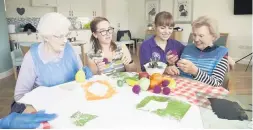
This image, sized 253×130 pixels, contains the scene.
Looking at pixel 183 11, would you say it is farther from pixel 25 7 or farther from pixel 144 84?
pixel 144 84

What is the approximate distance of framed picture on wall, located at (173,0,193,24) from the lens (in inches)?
210

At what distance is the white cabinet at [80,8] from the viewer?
234 inches

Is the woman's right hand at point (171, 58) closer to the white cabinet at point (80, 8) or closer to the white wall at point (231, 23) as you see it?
the white wall at point (231, 23)

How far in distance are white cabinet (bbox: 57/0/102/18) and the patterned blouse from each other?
14.7 ft

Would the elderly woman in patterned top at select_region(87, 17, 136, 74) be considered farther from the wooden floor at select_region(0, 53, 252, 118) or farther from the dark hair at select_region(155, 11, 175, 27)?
the wooden floor at select_region(0, 53, 252, 118)

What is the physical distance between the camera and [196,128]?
→ 2.70 ft

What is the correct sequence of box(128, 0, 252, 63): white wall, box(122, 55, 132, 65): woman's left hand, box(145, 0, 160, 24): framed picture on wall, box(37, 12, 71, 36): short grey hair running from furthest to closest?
box(145, 0, 160, 24): framed picture on wall → box(128, 0, 252, 63): white wall → box(122, 55, 132, 65): woman's left hand → box(37, 12, 71, 36): short grey hair

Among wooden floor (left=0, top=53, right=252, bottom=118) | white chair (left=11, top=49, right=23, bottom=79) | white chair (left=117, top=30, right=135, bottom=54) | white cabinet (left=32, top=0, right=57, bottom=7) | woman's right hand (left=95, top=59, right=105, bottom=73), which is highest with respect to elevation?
white cabinet (left=32, top=0, right=57, bottom=7)

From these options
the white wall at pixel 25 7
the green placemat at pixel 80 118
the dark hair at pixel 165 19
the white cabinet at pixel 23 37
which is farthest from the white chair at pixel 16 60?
the green placemat at pixel 80 118

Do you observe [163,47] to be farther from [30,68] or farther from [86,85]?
[30,68]

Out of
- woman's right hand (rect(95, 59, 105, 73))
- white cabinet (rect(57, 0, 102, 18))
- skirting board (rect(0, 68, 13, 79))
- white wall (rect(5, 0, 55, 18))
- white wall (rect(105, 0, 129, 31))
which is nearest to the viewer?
woman's right hand (rect(95, 59, 105, 73))

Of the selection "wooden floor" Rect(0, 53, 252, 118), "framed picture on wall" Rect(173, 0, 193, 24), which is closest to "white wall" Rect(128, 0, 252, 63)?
"framed picture on wall" Rect(173, 0, 193, 24)

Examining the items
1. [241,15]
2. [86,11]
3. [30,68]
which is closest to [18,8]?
[86,11]

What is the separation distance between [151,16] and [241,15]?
93.4 inches
